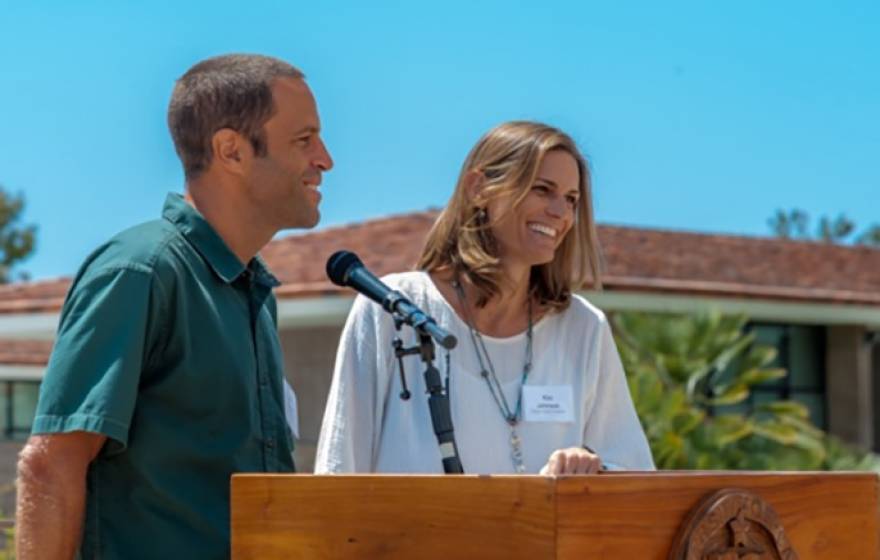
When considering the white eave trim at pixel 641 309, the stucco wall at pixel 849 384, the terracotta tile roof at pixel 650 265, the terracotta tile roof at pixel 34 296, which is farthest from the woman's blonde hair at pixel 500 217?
the stucco wall at pixel 849 384

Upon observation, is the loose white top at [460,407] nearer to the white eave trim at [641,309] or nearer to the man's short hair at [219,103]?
the man's short hair at [219,103]

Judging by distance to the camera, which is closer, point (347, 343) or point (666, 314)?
point (347, 343)

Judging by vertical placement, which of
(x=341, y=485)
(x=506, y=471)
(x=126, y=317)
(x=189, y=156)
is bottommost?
(x=506, y=471)

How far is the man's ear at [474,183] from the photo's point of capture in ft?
13.2

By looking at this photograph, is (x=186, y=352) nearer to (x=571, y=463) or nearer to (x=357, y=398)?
(x=571, y=463)

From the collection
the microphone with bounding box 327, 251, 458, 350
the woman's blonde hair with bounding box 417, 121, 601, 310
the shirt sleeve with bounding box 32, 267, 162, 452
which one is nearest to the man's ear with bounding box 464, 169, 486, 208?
the woman's blonde hair with bounding box 417, 121, 601, 310

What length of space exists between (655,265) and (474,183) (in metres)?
15.3

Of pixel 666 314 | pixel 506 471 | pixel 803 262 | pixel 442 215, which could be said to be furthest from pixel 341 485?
pixel 803 262

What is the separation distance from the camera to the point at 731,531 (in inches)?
102

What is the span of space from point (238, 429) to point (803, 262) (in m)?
20.6

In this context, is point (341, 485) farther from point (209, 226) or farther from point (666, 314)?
point (666, 314)

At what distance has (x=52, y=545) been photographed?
2.64 meters

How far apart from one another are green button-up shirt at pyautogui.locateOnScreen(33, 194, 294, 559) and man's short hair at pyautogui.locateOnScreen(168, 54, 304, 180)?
5.0 inches

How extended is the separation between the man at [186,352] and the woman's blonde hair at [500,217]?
0.95 meters
